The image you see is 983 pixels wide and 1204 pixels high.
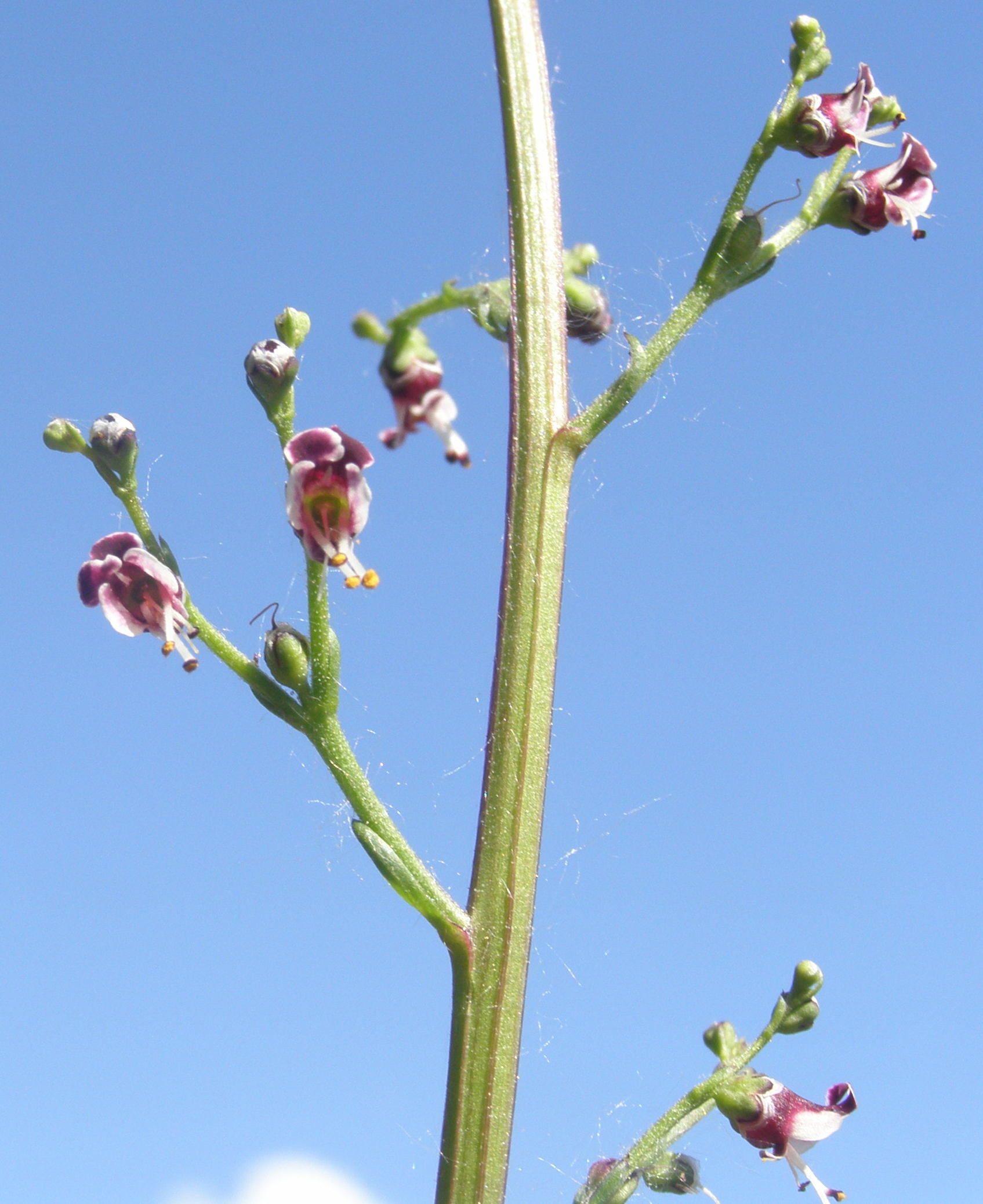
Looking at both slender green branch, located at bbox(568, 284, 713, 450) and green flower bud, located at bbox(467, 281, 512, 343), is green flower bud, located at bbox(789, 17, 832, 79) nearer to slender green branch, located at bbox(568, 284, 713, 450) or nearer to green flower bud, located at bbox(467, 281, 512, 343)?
slender green branch, located at bbox(568, 284, 713, 450)

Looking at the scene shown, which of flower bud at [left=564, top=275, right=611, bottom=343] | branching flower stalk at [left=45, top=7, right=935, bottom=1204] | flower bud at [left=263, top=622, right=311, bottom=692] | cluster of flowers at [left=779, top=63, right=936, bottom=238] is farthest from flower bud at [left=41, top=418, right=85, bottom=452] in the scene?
cluster of flowers at [left=779, top=63, right=936, bottom=238]

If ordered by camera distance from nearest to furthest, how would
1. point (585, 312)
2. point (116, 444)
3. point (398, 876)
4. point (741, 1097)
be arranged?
point (398, 876), point (585, 312), point (741, 1097), point (116, 444)

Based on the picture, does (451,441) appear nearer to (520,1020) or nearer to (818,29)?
(520,1020)

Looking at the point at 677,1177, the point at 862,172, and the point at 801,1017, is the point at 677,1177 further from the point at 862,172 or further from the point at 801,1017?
the point at 862,172

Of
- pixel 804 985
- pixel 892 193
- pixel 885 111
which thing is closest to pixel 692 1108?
pixel 804 985

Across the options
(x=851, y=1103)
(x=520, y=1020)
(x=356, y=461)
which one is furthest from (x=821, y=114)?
(x=851, y=1103)
